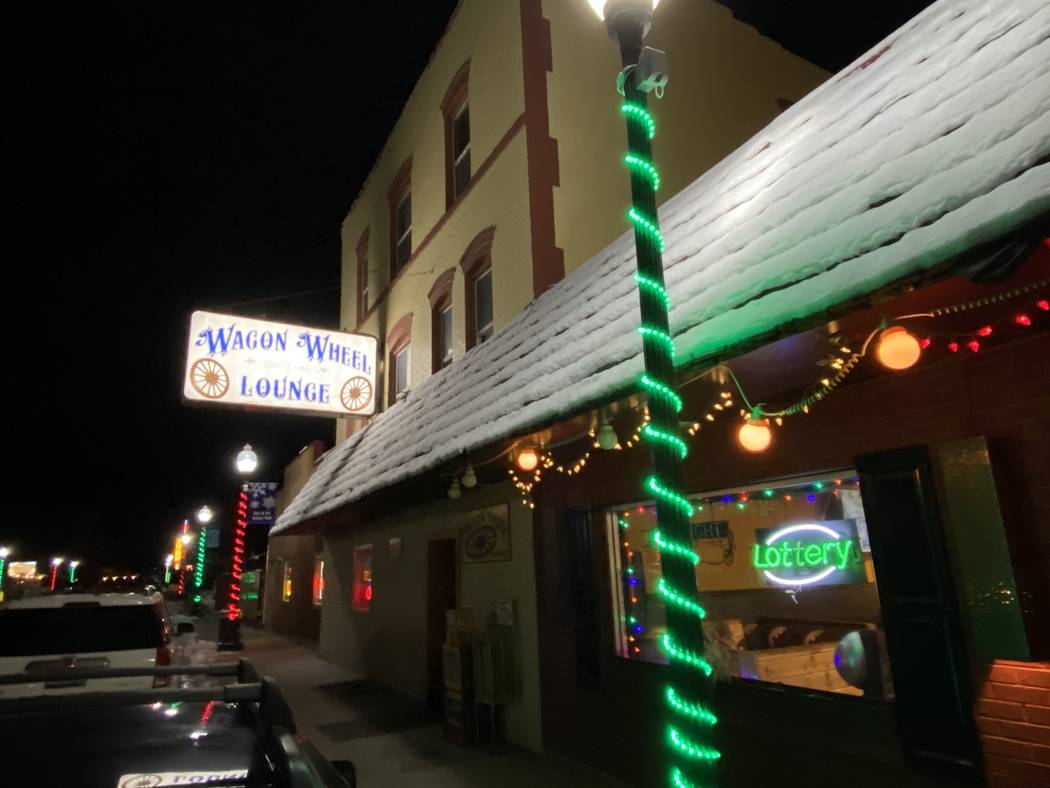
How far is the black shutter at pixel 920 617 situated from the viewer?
3930 millimetres

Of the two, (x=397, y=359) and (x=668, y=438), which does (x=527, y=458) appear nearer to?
(x=668, y=438)

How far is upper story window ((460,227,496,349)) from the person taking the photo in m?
10.4

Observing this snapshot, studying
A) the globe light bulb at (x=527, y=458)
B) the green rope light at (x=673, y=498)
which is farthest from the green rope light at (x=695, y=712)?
the globe light bulb at (x=527, y=458)

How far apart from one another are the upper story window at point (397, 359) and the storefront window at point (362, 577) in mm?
3088

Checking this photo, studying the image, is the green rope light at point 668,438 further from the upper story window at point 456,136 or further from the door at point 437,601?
the upper story window at point 456,136

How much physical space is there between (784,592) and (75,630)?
260 inches

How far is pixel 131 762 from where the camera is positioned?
2.68m

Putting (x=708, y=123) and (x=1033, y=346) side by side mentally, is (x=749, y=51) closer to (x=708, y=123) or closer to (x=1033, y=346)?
(x=708, y=123)

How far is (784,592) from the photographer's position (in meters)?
5.81

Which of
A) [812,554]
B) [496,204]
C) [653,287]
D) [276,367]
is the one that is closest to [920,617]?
[812,554]

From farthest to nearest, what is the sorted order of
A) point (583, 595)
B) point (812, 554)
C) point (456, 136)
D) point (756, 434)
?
point (456, 136) < point (583, 595) < point (812, 554) < point (756, 434)

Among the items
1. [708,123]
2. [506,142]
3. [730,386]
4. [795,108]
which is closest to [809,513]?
Result: [730,386]

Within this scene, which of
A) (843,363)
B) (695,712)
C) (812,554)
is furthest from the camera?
(812,554)

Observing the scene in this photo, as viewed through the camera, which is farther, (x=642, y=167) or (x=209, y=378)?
(x=209, y=378)
